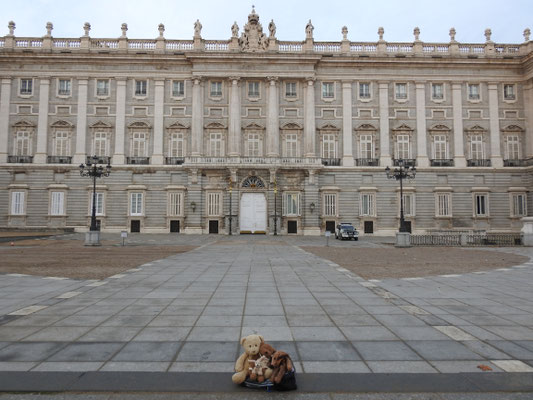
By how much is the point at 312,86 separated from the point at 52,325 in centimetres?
3679

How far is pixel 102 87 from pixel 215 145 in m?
13.5

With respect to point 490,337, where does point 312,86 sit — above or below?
above

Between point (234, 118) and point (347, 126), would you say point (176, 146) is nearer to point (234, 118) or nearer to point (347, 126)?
point (234, 118)

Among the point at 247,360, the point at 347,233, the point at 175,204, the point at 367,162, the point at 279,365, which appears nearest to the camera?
the point at 279,365

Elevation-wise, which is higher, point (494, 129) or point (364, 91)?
point (364, 91)

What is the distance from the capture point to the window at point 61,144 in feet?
127

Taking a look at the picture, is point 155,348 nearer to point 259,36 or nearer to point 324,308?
point 324,308

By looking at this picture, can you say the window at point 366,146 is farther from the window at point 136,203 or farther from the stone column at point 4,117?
the stone column at point 4,117

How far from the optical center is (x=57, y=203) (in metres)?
37.9

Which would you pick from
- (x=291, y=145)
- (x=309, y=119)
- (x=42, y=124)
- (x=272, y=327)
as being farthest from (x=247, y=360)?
(x=42, y=124)

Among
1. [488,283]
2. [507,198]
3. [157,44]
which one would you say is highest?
[157,44]

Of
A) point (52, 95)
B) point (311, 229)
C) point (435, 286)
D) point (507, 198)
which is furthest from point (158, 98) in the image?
point (507, 198)

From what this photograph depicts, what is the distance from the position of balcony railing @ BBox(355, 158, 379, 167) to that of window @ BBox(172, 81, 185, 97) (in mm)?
20018

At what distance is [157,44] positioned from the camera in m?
39.5
